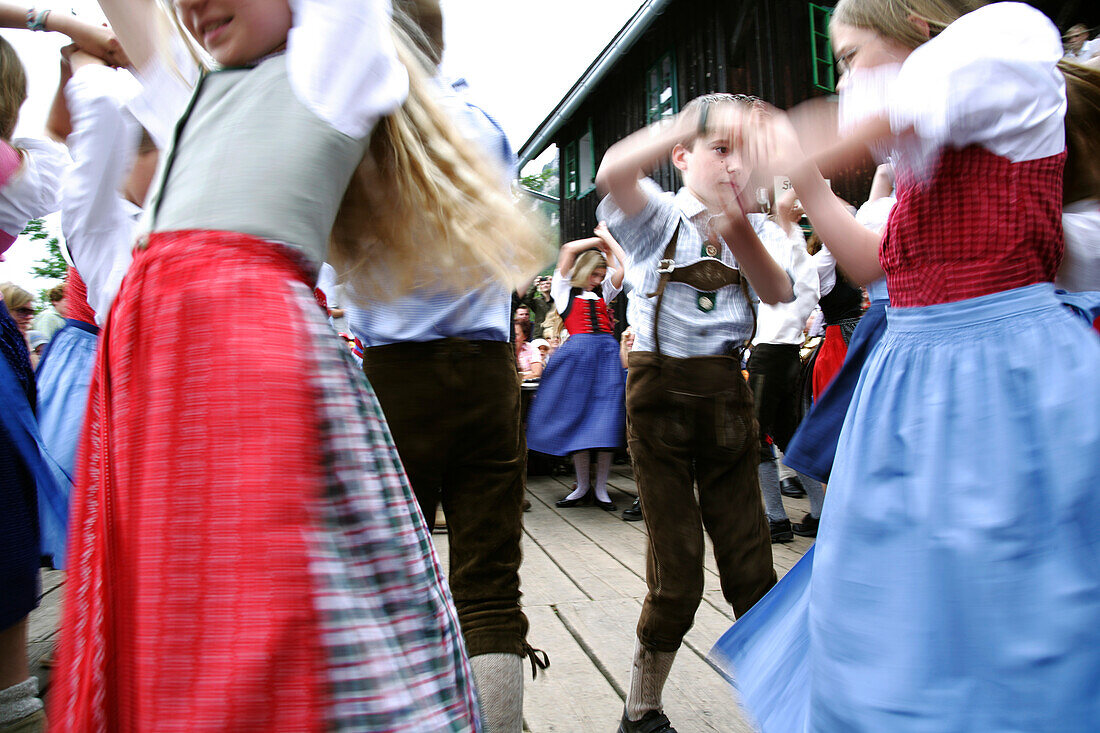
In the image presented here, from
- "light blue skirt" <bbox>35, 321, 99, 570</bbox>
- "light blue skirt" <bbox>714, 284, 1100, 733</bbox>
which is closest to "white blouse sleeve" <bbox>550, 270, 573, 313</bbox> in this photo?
"light blue skirt" <bbox>35, 321, 99, 570</bbox>

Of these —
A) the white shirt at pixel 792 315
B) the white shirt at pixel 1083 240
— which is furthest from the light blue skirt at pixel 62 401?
the white shirt at pixel 792 315

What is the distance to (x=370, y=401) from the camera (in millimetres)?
935

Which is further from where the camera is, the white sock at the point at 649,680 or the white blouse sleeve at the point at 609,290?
the white blouse sleeve at the point at 609,290

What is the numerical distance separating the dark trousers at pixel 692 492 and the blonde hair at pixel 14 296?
17.0 feet

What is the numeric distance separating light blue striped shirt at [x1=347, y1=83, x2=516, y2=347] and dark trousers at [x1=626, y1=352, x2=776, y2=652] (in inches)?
24.1

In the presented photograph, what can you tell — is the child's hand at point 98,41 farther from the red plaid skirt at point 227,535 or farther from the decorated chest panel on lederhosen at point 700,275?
the decorated chest panel on lederhosen at point 700,275

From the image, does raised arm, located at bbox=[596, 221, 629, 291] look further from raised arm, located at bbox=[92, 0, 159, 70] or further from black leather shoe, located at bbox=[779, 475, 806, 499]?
black leather shoe, located at bbox=[779, 475, 806, 499]

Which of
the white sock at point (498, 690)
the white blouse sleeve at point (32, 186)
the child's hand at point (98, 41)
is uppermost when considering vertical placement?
the child's hand at point (98, 41)

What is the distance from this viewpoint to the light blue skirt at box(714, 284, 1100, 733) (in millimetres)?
973

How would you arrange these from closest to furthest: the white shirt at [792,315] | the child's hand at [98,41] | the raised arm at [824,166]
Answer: the raised arm at [824,166] → the child's hand at [98,41] → the white shirt at [792,315]

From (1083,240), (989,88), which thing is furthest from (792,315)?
Answer: (989,88)

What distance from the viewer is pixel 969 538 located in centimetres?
102

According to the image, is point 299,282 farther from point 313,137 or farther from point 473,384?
point 473,384

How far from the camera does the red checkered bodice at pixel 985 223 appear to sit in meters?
1.11
